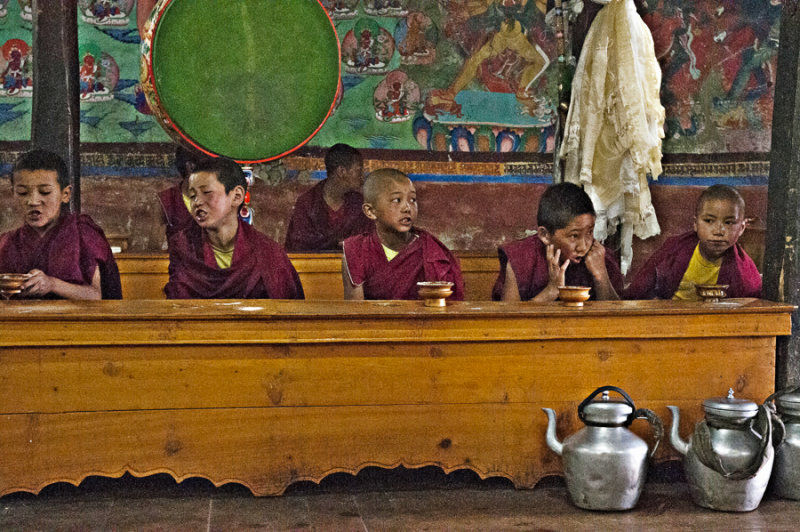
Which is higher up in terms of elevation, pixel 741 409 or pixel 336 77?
pixel 336 77

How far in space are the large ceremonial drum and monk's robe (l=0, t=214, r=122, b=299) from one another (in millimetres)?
628

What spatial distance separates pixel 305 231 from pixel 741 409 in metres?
4.54

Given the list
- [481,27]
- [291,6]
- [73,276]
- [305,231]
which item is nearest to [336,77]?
[291,6]

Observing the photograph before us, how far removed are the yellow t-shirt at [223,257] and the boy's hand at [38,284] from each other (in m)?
0.72

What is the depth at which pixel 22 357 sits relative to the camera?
10.2 feet

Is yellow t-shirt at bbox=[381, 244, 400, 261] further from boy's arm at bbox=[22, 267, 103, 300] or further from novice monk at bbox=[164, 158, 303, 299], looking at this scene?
boy's arm at bbox=[22, 267, 103, 300]

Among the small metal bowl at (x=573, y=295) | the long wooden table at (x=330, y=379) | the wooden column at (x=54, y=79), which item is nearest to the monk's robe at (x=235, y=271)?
the long wooden table at (x=330, y=379)

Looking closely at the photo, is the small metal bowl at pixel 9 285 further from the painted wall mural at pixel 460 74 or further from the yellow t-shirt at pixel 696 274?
the painted wall mural at pixel 460 74

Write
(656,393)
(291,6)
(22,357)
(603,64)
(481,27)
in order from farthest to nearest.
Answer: (481,27) → (603,64) → (291,6) → (656,393) → (22,357)

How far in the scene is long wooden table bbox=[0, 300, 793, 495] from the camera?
3127mm

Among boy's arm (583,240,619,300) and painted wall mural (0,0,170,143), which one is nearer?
boy's arm (583,240,619,300)

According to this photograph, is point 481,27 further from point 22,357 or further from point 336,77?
point 22,357

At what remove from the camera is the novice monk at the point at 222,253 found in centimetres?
416

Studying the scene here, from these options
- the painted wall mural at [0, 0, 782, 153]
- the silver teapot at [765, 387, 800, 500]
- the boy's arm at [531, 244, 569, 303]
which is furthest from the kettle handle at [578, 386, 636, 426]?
the painted wall mural at [0, 0, 782, 153]
